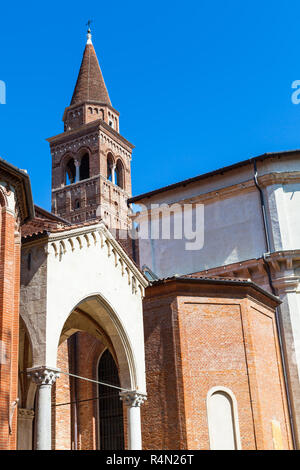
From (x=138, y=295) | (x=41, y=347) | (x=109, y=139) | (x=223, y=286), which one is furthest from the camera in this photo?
(x=109, y=139)

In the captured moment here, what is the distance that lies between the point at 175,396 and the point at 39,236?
632 cm

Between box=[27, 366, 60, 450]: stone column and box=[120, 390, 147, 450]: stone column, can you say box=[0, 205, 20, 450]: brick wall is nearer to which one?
box=[27, 366, 60, 450]: stone column

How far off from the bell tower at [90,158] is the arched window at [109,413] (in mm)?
29836

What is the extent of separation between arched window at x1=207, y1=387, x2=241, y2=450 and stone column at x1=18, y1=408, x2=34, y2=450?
193 inches

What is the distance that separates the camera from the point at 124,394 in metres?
15.1

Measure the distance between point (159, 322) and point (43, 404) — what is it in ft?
19.9

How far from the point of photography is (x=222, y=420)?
54.6ft

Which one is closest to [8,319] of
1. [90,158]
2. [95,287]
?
[95,287]

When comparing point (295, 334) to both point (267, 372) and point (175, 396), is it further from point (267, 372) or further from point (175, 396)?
point (175, 396)

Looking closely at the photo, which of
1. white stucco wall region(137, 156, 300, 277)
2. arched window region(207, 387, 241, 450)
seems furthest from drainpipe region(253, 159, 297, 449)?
arched window region(207, 387, 241, 450)

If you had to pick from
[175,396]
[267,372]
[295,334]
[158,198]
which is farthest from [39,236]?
[158,198]

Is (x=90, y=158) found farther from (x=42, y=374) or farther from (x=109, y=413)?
(x=42, y=374)

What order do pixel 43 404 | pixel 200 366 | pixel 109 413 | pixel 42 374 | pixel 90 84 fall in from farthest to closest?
pixel 90 84, pixel 109 413, pixel 200 366, pixel 42 374, pixel 43 404

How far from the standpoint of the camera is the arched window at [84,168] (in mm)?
52094
